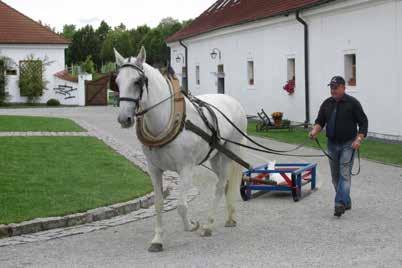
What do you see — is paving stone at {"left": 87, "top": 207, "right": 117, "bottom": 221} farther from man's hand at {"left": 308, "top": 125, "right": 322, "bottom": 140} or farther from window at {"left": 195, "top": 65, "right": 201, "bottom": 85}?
window at {"left": 195, "top": 65, "right": 201, "bottom": 85}

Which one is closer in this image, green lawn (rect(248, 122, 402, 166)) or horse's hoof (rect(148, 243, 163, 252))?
horse's hoof (rect(148, 243, 163, 252))

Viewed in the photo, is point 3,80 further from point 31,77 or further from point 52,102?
point 52,102

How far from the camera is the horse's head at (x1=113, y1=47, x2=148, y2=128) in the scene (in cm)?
741

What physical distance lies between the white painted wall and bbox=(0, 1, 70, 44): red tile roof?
39 centimetres

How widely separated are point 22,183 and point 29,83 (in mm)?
37801

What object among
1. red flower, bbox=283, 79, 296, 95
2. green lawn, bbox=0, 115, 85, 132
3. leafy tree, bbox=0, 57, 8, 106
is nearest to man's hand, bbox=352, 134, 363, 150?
green lawn, bbox=0, 115, 85, 132

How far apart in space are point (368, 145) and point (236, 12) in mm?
18220

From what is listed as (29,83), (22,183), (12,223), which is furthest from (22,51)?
(12,223)

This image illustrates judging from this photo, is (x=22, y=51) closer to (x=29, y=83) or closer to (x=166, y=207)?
(x=29, y=83)

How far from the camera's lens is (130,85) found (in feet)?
24.7

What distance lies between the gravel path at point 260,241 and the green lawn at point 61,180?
42.1 inches

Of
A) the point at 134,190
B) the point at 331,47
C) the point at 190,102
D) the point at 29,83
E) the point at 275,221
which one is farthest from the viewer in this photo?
the point at 29,83

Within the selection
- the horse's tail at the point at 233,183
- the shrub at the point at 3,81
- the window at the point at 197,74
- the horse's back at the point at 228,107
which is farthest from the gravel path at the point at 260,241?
the shrub at the point at 3,81

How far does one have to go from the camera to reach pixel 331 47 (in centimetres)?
2598
